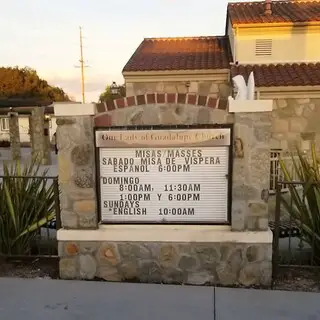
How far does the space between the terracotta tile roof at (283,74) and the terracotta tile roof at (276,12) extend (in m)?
1.60

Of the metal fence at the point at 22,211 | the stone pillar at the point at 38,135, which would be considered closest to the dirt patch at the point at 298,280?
the metal fence at the point at 22,211

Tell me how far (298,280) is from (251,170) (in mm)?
1414

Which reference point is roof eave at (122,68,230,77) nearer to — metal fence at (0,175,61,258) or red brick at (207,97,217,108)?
metal fence at (0,175,61,258)

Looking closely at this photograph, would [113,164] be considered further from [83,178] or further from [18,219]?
[18,219]

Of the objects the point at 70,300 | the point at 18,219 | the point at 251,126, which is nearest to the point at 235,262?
the point at 251,126

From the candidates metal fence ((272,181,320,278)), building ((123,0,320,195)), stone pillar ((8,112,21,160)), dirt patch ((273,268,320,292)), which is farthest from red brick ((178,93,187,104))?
stone pillar ((8,112,21,160))

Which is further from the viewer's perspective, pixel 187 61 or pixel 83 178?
pixel 187 61

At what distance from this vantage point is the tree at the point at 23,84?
139 feet

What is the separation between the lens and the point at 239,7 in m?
16.4

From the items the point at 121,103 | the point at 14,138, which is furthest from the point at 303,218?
the point at 14,138

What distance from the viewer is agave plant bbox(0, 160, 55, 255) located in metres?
5.14

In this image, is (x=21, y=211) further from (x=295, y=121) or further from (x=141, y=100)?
(x=295, y=121)

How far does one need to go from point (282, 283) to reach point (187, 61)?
10563 millimetres

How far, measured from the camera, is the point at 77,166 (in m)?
4.55
